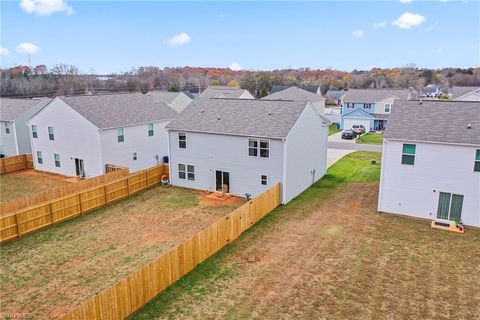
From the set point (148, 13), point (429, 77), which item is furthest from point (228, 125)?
point (429, 77)

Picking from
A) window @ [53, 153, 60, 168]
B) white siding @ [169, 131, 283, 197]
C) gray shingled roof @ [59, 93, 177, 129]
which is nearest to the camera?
white siding @ [169, 131, 283, 197]

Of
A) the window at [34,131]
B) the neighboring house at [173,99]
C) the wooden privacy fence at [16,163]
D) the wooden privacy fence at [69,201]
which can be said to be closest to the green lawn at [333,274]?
the wooden privacy fence at [69,201]

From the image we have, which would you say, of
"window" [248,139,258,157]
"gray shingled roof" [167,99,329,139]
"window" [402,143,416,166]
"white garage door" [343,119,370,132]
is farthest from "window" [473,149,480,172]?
"white garage door" [343,119,370,132]

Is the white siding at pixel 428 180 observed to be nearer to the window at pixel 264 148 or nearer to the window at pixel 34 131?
the window at pixel 264 148

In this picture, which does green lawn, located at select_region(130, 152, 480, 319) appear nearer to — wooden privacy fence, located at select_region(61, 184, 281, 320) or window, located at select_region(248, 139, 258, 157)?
wooden privacy fence, located at select_region(61, 184, 281, 320)

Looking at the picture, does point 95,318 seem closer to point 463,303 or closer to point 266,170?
point 463,303

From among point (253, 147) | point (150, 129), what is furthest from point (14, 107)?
point (253, 147)
